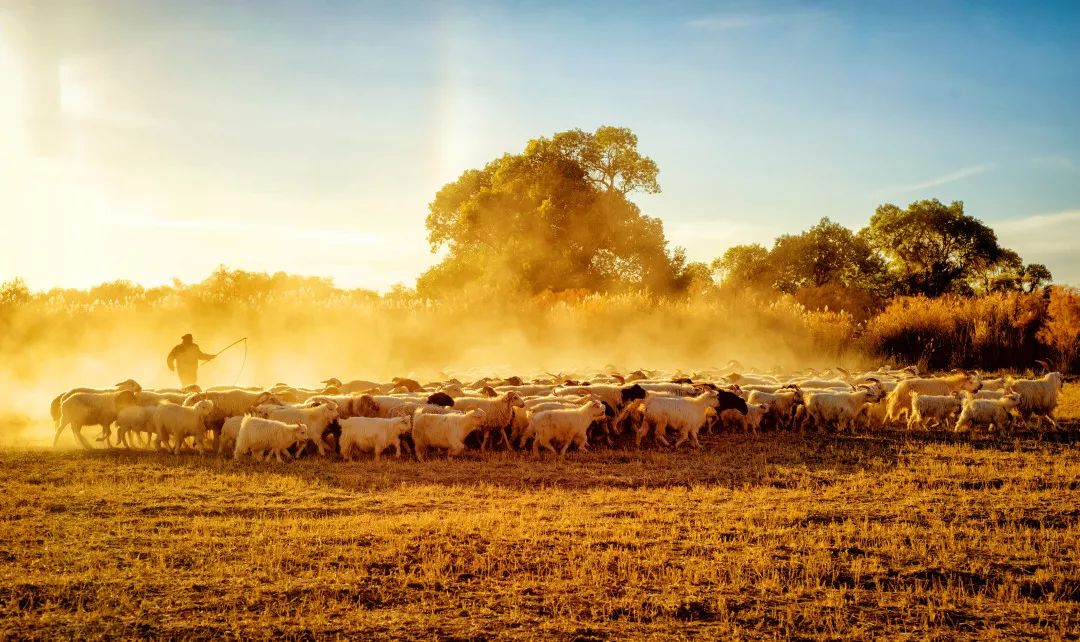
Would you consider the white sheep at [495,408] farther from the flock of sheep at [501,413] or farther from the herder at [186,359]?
the herder at [186,359]

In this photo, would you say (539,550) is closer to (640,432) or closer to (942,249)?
(640,432)

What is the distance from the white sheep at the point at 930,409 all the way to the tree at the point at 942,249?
40.9m

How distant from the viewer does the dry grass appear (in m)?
6.73

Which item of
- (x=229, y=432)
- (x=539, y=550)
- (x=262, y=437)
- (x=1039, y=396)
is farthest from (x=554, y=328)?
(x=539, y=550)

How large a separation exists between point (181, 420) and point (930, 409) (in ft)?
52.1

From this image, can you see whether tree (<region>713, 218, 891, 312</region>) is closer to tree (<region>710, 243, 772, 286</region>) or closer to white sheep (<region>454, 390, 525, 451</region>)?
tree (<region>710, 243, 772, 286</region>)

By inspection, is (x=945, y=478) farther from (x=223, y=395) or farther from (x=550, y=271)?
(x=550, y=271)

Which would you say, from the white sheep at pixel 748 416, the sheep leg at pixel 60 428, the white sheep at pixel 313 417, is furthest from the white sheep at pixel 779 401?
the sheep leg at pixel 60 428

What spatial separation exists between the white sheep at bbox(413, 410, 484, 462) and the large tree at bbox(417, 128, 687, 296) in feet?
114

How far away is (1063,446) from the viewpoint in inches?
595

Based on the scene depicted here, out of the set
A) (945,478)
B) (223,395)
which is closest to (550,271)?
(223,395)

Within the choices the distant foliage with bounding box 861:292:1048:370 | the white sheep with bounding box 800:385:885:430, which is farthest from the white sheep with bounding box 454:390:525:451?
the distant foliage with bounding box 861:292:1048:370

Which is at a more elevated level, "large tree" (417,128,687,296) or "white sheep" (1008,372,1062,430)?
"large tree" (417,128,687,296)

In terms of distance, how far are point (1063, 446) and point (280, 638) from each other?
1520cm
